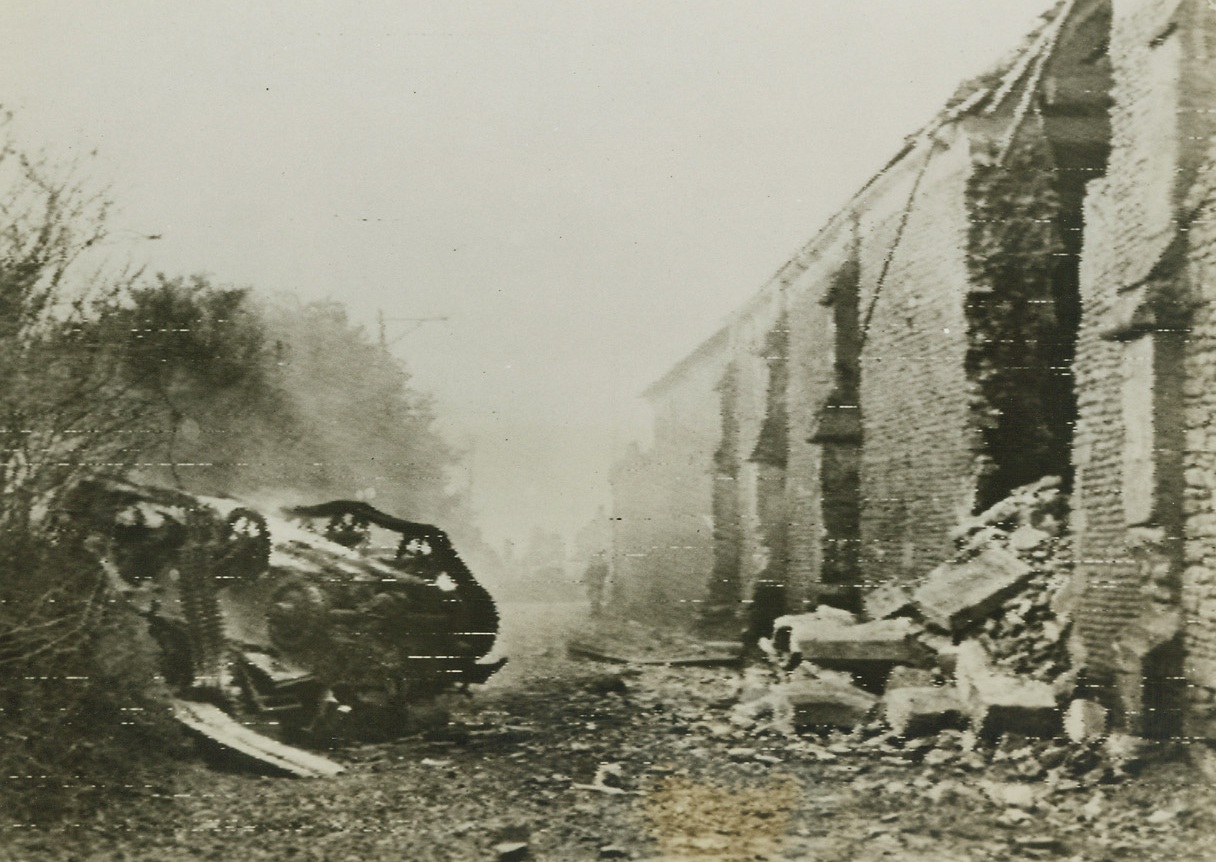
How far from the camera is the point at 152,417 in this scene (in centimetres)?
527

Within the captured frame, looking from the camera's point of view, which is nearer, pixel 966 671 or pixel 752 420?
pixel 966 671

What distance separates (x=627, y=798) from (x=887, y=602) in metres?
2.14

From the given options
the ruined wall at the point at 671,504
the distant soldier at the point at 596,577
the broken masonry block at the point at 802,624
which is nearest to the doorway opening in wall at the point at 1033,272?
the broken masonry block at the point at 802,624

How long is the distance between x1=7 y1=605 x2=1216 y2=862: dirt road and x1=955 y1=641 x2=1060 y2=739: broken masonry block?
186mm

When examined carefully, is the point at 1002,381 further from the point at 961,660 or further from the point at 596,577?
the point at 596,577

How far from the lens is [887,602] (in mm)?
5277

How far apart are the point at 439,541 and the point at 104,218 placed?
10.4 feet

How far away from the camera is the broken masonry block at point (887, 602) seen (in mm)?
5250

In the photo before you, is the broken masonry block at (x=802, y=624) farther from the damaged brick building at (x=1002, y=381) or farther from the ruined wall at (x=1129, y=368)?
the ruined wall at (x=1129, y=368)

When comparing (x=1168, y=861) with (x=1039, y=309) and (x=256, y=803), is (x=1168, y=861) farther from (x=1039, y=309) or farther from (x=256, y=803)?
(x=256, y=803)

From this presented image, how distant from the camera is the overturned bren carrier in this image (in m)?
5.27

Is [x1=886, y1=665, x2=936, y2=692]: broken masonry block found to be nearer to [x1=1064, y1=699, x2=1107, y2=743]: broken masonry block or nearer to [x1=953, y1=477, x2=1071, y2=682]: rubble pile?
[x1=953, y1=477, x2=1071, y2=682]: rubble pile

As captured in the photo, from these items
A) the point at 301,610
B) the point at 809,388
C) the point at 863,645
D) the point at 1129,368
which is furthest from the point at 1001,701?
the point at 301,610

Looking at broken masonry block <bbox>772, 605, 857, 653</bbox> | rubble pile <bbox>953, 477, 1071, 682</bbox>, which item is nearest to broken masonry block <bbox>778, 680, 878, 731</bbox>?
broken masonry block <bbox>772, 605, 857, 653</bbox>
